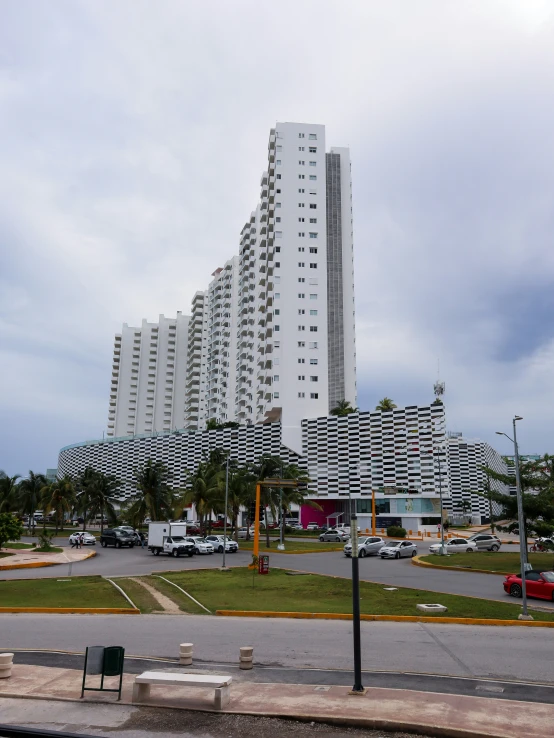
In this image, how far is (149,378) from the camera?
160 m

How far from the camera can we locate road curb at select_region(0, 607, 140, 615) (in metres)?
20.7

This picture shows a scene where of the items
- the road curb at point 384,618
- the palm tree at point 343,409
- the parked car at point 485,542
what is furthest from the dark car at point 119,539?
the palm tree at point 343,409

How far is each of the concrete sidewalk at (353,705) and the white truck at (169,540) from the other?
118ft

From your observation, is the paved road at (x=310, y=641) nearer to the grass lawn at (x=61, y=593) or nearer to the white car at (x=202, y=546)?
the grass lawn at (x=61, y=593)

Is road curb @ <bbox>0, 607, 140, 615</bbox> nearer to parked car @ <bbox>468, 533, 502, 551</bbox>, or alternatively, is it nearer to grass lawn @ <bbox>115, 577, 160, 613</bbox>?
grass lawn @ <bbox>115, 577, 160, 613</bbox>

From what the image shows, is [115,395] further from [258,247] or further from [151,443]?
[258,247]

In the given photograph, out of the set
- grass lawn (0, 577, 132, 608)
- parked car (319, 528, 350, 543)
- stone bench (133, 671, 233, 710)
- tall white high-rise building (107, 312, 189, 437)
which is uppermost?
tall white high-rise building (107, 312, 189, 437)

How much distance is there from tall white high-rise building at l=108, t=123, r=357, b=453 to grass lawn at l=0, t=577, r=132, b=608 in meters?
65.2

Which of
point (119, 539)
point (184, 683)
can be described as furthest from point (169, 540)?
point (184, 683)

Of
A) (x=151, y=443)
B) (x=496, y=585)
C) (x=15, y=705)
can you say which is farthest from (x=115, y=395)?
(x=15, y=705)

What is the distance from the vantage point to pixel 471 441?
11400 cm

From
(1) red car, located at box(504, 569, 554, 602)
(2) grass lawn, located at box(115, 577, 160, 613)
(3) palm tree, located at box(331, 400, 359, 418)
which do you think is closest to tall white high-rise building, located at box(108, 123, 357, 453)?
(3) palm tree, located at box(331, 400, 359, 418)

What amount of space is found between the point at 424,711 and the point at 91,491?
71140 millimetres

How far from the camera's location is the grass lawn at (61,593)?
2266 cm
